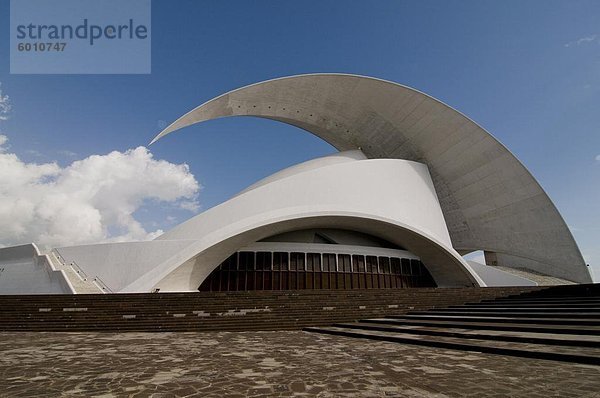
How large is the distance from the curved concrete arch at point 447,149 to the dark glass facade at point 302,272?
7936 mm

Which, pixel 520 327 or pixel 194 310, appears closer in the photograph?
pixel 520 327

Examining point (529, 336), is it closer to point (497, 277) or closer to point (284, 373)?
point (284, 373)

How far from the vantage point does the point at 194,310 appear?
33.6 feet

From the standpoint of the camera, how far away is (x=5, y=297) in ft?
36.2

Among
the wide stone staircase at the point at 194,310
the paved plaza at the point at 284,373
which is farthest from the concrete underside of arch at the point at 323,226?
the paved plaza at the point at 284,373

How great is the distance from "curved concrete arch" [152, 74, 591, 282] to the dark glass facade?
7.94 m

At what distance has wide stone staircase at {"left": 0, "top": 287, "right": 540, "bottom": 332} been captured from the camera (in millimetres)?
9492

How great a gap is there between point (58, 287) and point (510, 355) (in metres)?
15.8

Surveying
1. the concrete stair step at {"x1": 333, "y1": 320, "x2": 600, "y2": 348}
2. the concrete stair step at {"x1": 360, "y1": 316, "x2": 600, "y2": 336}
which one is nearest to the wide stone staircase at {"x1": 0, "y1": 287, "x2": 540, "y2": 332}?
the concrete stair step at {"x1": 360, "y1": 316, "x2": 600, "y2": 336}

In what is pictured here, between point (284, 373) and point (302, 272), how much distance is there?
14.7 m

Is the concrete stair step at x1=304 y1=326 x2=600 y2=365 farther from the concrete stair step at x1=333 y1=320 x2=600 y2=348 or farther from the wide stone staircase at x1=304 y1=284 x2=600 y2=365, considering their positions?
the concrete stair step at x1=333 y1=320 x2=600 y2=348

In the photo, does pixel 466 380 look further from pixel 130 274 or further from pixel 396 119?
pixel 396 119

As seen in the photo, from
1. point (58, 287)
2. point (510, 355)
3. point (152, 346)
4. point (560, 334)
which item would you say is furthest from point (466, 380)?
point (58, 287)

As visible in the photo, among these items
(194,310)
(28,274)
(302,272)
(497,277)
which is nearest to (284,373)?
(194,310)
